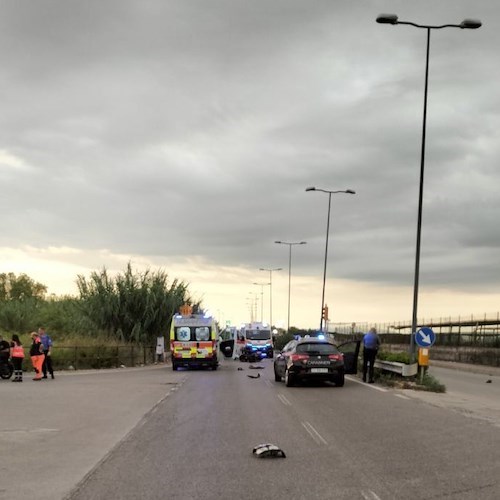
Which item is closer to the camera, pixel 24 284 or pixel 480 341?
pixel 480 341

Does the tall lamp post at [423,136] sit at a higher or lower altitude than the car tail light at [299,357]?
higher

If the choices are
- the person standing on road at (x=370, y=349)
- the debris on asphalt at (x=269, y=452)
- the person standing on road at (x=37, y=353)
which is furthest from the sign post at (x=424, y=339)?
the person standing on road at (x=37, y=353)

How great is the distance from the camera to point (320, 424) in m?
11.9

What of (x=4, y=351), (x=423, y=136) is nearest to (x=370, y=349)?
(x=423, y=136)

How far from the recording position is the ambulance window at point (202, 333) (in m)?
31.6

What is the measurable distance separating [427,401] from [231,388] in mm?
6816

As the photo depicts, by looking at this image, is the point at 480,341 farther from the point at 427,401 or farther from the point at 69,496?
the point at 69,496

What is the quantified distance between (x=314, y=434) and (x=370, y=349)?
11.4 meters

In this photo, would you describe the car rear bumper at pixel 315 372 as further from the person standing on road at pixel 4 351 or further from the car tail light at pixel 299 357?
the person standing on road at pixel 4 351

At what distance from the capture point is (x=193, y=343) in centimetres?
3141

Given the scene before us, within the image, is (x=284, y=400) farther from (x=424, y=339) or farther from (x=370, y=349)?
(x=370, y=349)

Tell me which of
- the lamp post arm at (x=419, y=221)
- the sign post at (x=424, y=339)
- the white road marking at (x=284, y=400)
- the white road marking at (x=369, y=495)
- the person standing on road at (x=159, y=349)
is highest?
the lamp post arm at (x=419, y=221)

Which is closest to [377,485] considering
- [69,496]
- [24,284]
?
[69,496]

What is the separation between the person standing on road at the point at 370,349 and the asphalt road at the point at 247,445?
3.25m
